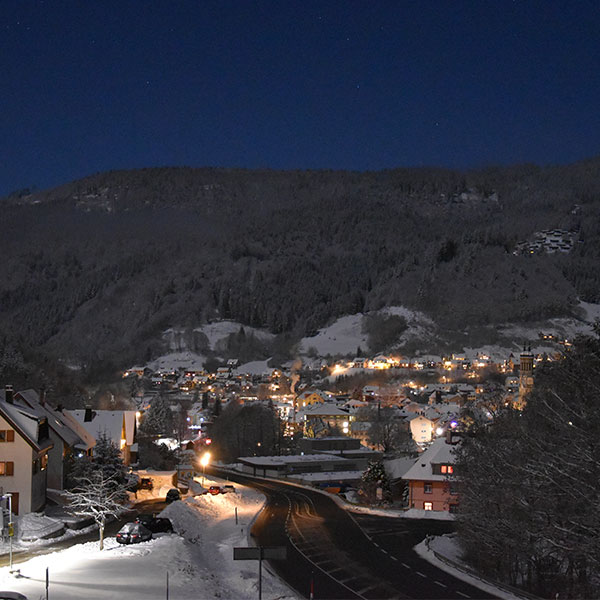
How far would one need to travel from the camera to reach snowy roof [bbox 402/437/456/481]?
52.7 m

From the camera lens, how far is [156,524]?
32.9 m

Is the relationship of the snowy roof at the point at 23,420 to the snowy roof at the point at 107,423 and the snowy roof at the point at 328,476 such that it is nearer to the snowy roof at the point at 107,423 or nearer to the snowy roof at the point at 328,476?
the snowy roof at the point at 107,423

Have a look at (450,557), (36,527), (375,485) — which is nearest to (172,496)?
(36,527)

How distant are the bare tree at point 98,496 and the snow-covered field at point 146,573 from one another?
73.6 inches

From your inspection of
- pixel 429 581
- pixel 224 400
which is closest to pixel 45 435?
pixel 429 581

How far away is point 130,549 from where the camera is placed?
25953mm

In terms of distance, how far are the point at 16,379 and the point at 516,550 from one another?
4991 cm

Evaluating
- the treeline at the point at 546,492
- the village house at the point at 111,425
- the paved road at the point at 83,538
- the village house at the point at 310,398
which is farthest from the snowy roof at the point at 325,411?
the treeline at the point at 546,492

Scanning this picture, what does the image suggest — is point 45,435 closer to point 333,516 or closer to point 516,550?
point 333,516

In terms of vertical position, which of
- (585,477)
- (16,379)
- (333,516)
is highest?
(16,379)

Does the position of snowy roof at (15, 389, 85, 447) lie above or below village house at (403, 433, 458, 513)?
above

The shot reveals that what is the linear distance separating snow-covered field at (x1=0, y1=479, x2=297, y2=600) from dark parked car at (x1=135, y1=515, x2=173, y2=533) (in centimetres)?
130

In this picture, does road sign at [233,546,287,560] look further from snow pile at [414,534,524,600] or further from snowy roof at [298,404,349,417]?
snowy roof at [298,404,349,417]

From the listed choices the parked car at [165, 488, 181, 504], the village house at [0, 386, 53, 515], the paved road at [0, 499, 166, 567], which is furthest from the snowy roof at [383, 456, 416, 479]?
the village house at [0, 386, 53, 515]
